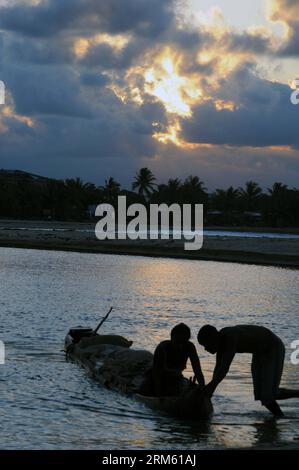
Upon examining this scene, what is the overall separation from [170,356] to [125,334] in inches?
367

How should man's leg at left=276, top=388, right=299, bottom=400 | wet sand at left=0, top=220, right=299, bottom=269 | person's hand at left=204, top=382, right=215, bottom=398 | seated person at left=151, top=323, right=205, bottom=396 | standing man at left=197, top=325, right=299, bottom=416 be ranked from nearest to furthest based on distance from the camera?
standing man at left=197, top=325, right=299, bottom=416, person's hand at left=204, top=382, right=215, bottom=398, man's leg at left=276, top=388, right=299, bottom=400, seated person at left=151, top=323, right=205, bottom=396, wet sand at left=0, top=220, right=299, bottom=269

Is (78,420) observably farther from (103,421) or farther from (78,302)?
(78,302)

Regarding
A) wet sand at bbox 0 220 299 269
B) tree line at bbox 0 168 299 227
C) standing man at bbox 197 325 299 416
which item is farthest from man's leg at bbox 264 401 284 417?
tree line at bbox 0 168 299 227

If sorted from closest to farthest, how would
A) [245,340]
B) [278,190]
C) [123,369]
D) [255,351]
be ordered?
1. [245,340]
2. [255,351]
3. [123,369]
4. [278,190]

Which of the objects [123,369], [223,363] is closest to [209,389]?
[223,363]

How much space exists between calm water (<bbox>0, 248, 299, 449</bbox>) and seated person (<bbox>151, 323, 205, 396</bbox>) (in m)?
0.46

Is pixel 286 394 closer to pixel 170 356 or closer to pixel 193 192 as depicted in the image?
pixel 170 356

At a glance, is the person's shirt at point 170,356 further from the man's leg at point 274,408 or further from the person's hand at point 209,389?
the man's leg at point 274,408

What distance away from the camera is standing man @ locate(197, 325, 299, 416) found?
10625 mm

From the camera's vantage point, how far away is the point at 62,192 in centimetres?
14375

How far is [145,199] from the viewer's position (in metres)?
152

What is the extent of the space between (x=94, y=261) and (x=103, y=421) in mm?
44874

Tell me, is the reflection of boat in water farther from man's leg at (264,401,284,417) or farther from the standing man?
man's leg at (264,401,284,417)
